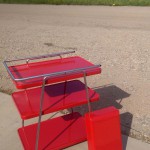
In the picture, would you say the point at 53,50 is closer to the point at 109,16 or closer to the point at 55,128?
the point at 55,128

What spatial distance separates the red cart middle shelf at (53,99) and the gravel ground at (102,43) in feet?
2.33

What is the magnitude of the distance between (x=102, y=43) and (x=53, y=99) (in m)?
4.62

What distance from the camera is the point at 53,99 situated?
313 centimetres

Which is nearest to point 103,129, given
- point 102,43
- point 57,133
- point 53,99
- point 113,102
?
point 53,99

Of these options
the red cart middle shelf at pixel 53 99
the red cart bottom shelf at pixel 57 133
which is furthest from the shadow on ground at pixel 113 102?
the red cart middle shelf at pixel 53 99

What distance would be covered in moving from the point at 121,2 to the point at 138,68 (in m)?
8.66

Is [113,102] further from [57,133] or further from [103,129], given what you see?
[103,129]

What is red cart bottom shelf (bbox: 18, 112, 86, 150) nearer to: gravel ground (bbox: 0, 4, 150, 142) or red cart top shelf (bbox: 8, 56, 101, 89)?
gravel ground (bbox: 0, 4, 150, 142)

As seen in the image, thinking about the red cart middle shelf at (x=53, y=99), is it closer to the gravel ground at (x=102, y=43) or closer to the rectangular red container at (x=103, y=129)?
the rectangular red container at (x=103, y=129)

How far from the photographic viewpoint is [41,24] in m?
10.1

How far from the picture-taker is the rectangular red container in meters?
2.80

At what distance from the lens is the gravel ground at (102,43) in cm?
427

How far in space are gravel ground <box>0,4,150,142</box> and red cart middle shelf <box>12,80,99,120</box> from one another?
0.71m

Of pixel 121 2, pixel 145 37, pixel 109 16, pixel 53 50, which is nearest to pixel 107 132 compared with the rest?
pixel 53 50
